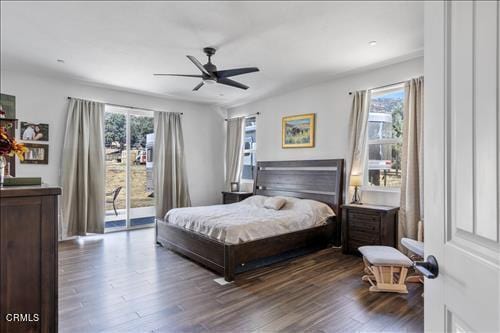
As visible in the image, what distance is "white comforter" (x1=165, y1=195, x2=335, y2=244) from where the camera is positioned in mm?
3494

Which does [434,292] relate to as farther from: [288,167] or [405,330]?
[288,167]

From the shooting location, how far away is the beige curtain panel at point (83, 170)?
195 inches

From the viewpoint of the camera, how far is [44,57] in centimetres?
388

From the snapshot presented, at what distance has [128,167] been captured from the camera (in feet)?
19.2

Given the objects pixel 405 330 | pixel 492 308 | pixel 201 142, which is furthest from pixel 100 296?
pixel 201 142

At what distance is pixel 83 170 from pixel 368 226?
188 inches

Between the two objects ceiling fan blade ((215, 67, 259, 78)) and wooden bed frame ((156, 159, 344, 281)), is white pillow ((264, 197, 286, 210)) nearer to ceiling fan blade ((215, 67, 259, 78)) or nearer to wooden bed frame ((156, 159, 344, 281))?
wooden bed frame ((156, 159, 344, 281))

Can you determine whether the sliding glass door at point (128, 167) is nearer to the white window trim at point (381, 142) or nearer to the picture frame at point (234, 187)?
the picture frame at point (234, 187)

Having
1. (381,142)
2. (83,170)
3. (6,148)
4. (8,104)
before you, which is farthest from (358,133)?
(8,104)

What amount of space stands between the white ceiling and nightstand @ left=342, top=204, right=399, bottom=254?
2080mm

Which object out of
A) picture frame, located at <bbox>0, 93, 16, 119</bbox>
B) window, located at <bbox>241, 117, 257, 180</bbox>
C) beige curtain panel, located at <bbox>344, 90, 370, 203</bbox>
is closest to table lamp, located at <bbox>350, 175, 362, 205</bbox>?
beige curtain panel, located at <bbox>344, 90, 370, 203</bbox>

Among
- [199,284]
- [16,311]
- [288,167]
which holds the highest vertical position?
[288,167]

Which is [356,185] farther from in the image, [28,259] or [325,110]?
[28,259]

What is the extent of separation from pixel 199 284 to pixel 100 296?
38.2 inches
